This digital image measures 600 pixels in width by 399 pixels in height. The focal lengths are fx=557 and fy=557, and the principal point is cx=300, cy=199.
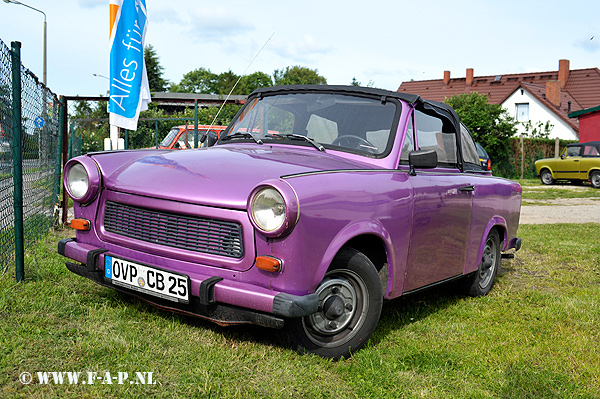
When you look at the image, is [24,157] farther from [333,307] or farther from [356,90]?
[333,307]

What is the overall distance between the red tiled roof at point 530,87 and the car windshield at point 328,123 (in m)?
39.3

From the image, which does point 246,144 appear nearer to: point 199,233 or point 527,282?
point 199,233

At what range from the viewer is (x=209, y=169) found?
3291 millimetres

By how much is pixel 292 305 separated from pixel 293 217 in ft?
1.44

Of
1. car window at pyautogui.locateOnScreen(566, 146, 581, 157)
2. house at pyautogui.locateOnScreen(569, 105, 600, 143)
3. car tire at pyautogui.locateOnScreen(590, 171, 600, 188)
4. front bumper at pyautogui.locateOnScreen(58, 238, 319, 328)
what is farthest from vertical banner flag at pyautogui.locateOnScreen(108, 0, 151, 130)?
house at pyautogui.locateOnScreen(569, 105, 600, 143)

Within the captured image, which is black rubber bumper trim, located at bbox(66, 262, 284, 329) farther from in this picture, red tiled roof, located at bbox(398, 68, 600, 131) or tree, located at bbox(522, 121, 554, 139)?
red tiled roof, located at bbox(398, 68, 600, 131)

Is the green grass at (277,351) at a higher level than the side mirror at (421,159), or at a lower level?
lower

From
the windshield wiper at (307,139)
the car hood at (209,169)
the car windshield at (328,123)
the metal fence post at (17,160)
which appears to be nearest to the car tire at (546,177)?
→ the car windshield at (328,123)

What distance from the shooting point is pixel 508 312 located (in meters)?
4.57

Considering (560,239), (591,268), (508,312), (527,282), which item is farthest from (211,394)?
(560,239)

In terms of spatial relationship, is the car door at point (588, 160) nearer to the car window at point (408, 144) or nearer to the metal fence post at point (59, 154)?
the metal fence post at point (59, 154)

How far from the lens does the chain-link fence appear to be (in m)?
4.21

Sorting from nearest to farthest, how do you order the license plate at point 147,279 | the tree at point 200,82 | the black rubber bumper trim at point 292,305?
the black rubber bumper trim at point 292,305 → the license plate at point 147,279 → the tree at point 200,82

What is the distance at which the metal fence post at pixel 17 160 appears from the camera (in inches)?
163
